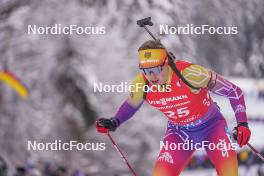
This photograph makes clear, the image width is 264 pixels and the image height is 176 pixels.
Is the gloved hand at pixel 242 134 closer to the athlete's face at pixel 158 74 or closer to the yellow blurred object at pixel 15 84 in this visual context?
the athlete's face at pixel 158 74

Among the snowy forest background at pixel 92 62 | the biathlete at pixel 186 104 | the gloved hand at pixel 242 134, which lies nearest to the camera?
the gloved hand at pixel 242 134

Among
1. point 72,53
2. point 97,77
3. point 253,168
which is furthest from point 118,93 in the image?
point 253,168

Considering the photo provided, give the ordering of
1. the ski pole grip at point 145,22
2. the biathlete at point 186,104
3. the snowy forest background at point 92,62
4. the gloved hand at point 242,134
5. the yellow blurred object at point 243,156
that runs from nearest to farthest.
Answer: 1. the gloved hand at point 242,134
2. the biathlete at point 186,104
3. the ski pole grip at point 145,22
4. the snowy forest background at point 92,62
5. the yellow blurred object at point 243,156

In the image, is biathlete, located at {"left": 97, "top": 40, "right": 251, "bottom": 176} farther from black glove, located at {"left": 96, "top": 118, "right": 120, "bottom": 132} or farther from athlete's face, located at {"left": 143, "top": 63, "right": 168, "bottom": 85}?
black glove, located at {"left": 96, "top": 118, "right": 120, "bottom": 132}

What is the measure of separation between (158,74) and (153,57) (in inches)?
4.2

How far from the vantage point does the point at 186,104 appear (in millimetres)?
3254

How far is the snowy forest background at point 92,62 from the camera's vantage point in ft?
13.2

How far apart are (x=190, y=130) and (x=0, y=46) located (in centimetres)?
167

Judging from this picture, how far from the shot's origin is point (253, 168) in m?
4.20

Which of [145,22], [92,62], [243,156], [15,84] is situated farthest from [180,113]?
[15,84]

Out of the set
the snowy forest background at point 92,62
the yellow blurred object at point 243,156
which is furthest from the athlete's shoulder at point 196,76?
the yellow blurred object at point 243,156

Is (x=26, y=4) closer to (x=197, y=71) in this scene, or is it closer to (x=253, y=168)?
(x=197, y=71)

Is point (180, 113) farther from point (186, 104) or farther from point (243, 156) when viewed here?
point (243, 156)

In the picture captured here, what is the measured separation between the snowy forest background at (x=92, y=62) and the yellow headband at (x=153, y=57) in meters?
0.72
